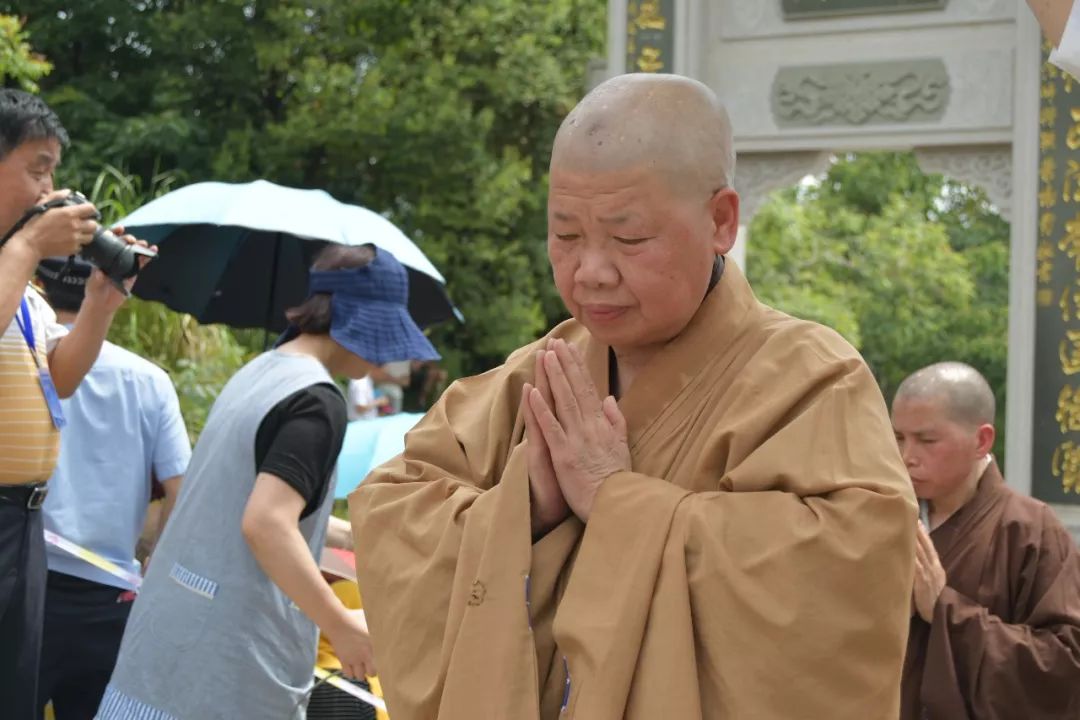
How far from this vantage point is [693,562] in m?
1.75

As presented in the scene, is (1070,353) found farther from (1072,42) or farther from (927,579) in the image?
(1072,42)

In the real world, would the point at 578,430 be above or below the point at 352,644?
above

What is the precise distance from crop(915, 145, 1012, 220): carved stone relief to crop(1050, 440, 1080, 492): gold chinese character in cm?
144

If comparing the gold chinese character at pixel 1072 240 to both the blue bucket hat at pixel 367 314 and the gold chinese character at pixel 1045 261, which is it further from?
the blue bucket hat at pixel 367 314

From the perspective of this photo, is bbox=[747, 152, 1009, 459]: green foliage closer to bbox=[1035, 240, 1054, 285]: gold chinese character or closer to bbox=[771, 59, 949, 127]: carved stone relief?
bbox=[771, 59, 949, 127]: carved stone relief

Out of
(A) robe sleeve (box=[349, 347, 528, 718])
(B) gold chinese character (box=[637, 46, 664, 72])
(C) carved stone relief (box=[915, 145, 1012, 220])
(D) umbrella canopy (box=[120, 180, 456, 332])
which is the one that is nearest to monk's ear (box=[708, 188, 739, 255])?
(A) robe sleeve (box=[349, 347, 528, 718])

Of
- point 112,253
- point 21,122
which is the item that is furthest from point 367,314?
point 21,122

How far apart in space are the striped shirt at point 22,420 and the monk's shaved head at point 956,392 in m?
2.00

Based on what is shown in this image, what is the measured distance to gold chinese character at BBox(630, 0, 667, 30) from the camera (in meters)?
9.23

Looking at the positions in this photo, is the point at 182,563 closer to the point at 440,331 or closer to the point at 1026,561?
the point at 1026,561

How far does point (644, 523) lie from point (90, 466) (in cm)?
269

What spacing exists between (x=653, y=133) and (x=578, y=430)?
0.40 meters

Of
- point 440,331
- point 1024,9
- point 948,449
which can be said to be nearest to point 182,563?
point 948,449

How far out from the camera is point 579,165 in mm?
1812
